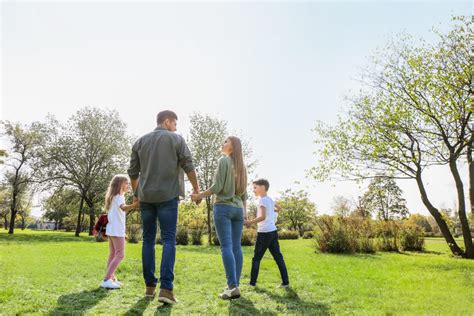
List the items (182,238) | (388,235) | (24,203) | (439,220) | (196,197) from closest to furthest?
(196,197), (439,220), (388,235), (182,238), (24,203)

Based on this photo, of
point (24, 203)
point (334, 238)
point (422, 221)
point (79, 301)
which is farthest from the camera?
point (24, 203)

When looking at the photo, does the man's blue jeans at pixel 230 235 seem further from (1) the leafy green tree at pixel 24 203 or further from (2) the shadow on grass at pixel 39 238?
(1) the leafy green tree at pixel 24 203

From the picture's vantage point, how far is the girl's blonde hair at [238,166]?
5168 mm

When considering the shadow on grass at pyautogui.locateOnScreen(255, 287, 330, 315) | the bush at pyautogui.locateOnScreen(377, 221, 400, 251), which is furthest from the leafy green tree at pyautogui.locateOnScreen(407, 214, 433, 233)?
the shadow on grass at pyautogui.locateOnScreen(255, 287, 330, 315)

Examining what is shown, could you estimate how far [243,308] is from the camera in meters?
4.29

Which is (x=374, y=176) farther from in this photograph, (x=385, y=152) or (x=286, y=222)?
(x=286, y=222)

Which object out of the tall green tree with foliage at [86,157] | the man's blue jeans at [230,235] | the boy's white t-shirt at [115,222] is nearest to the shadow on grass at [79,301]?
the boy's white t-shirt at [115,222]

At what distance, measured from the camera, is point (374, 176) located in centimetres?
1788

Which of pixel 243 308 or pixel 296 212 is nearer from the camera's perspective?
pixel 243 308

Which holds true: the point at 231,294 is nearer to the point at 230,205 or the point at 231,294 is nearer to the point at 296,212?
the point at 230,205

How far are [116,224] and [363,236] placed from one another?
13.3m

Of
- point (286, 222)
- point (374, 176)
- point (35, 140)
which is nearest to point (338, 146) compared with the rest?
point (374, 176)

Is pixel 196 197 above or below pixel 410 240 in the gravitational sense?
above

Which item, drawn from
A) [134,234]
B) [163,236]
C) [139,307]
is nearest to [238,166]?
[163,236]
